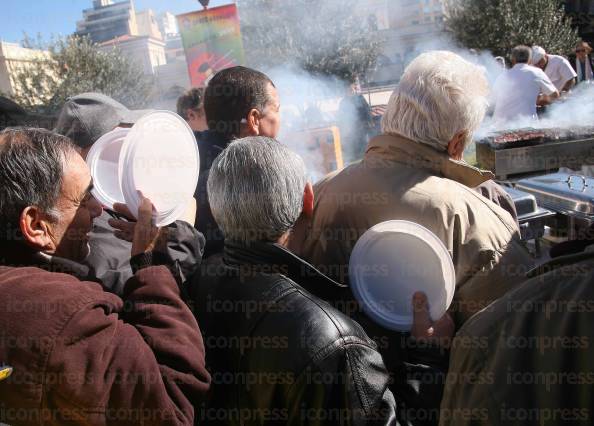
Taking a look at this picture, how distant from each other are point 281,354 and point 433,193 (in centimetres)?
83

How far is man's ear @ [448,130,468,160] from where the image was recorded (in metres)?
1.87

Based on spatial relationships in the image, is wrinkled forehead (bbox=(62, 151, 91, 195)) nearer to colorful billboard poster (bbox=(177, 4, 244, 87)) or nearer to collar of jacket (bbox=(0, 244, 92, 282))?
collar of jacket (bbox=(0, 244, 92, 282))

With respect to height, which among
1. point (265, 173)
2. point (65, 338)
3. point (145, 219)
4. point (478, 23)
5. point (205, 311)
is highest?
point (478, 23)

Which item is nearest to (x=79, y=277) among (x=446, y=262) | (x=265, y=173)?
(x=265, y=173)

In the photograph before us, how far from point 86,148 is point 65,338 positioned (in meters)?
1.61

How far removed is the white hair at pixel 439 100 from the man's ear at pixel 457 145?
0.02 metres

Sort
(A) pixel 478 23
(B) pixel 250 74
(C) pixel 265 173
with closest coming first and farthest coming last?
(C) pixel 265 173
(B) pixel 250 74
(A) pixel 478 23

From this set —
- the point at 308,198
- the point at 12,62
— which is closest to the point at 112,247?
the point at 308,198

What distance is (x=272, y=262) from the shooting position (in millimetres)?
1479

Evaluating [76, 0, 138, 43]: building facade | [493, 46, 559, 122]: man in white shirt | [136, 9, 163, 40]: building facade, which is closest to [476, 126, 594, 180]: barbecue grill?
[493, 46, 559, 122]: man in white shirt

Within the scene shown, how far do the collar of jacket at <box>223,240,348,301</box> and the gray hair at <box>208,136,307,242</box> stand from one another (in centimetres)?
3

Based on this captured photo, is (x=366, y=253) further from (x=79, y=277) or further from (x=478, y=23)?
(x=478, y=23)

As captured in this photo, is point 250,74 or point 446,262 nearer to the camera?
point 446,262

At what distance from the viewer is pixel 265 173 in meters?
1.48
